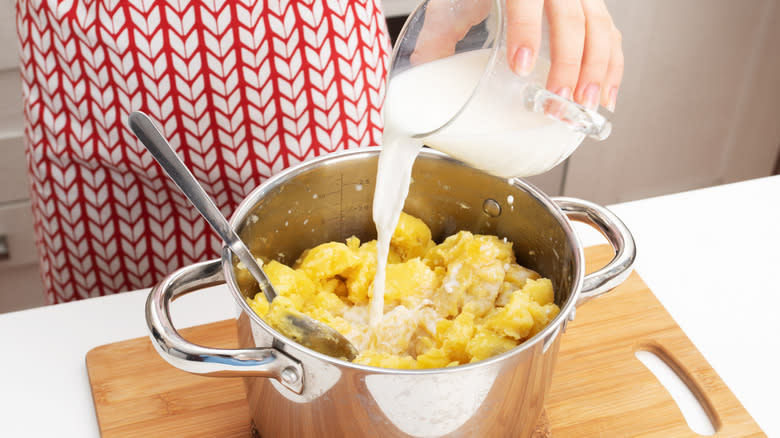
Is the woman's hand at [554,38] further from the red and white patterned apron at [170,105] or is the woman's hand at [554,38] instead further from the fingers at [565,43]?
the red and white patterned apron at [170,105]

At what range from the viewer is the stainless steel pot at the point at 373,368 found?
63 centimetres

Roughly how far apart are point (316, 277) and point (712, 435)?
1.64ft

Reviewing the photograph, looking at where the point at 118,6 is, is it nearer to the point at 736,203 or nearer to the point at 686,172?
the point at 736,203

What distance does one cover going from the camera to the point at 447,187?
943 mm

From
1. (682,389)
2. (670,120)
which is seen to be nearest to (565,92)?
(682,389)

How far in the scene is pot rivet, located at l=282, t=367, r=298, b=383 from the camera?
64cm

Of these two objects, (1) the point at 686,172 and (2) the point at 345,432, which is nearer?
(2) the point at 345,432

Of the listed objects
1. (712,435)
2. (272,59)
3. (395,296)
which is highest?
(272,59)

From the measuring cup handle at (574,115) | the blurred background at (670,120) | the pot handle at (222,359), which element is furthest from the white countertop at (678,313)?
the blurred background at (670,120)

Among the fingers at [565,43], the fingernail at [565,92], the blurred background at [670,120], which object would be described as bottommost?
the blurred background at [670,120]

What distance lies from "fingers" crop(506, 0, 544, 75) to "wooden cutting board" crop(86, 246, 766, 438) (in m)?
0.44

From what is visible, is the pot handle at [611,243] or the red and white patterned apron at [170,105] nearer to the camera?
the pot handle at [611,243]

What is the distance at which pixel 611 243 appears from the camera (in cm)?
82

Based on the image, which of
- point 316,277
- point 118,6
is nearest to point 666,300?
point 316,277
